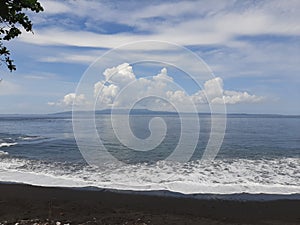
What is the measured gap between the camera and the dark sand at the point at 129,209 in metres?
10.2

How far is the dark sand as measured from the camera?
10227 mm

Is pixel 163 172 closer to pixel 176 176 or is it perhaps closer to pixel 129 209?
pixel 176 176

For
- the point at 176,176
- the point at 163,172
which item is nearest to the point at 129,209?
the point at 176,176

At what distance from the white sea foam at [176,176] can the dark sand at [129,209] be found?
1.65 m

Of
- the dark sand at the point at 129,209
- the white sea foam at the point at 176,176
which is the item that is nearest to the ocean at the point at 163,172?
the white sea foam at the point at 176,176

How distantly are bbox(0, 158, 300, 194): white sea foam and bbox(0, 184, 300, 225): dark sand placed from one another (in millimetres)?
1650

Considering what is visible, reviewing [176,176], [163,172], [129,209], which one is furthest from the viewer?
[163,172]

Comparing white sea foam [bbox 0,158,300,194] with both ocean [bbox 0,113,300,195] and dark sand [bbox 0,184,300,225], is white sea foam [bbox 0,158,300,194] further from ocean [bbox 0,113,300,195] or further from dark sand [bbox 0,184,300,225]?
dark sand [bbox 0,184,300,225]

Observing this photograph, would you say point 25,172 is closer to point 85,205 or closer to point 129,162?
point 129,162

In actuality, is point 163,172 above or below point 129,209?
above

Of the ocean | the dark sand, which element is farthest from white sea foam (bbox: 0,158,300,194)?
the dark sand

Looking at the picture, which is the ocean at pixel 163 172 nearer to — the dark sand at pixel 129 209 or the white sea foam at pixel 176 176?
the white sea foam at pixel 176 176

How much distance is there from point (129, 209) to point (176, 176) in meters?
Answer: 6.10

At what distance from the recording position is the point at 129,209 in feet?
38.4
